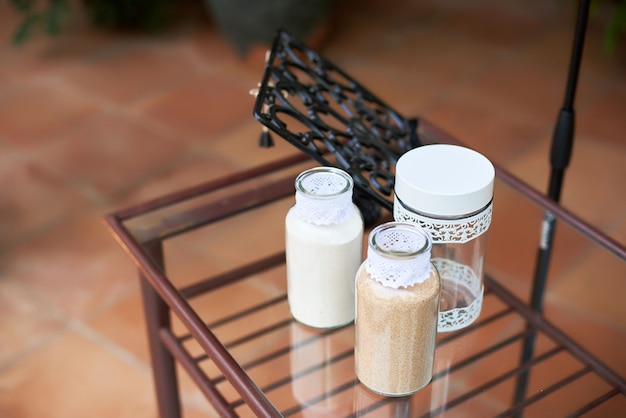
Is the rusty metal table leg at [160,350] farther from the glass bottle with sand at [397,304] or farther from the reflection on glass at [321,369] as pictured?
the glass bottle with sand at [397,304]

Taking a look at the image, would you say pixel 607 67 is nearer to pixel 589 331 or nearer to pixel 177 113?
pixel 177 113

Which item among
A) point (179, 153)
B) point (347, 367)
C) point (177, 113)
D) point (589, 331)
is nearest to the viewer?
point (347, 367)

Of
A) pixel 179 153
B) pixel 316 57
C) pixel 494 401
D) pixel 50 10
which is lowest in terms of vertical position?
pixel 179 153

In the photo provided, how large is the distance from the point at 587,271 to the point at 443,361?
0.26 metres

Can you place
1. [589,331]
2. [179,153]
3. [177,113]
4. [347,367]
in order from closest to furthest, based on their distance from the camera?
[347,367] → [589,331] → [179,153] → [177,113]

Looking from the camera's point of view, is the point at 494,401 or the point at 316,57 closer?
the point at 494,401

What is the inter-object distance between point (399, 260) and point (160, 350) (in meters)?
0.50

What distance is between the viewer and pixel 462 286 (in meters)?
0.88

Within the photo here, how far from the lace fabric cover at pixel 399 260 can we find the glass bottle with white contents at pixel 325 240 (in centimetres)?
7

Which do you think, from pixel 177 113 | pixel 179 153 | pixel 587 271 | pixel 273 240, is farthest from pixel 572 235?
pixel 177 113

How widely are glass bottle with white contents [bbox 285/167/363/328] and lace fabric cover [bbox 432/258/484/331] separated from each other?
0.10m

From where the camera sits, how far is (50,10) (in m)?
2.58

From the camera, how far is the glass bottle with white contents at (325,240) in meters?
0.76

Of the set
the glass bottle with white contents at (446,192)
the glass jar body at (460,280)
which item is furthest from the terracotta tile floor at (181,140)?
the glass bottle with white contents at (446,192)
